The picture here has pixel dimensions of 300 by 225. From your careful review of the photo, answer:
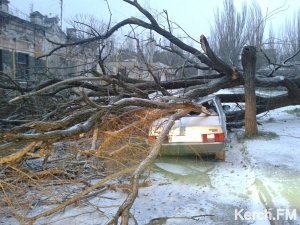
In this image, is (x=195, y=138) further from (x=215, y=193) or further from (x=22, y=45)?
(x=22, y=45)

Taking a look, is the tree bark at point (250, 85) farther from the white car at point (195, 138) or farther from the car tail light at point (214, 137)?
the car tail light at point (214, 137)

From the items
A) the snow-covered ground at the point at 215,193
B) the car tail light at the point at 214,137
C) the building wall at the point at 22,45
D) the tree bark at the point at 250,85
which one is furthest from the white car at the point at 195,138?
the building wall at the point at 22,45

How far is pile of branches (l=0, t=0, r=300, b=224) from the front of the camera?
4.52 metres

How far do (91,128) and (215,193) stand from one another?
7.19ft

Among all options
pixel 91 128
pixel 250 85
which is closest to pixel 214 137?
pixel 91 128

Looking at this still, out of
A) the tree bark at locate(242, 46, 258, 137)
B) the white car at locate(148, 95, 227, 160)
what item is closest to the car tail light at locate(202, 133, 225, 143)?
the white car at locate(148, 95, 227, 160)

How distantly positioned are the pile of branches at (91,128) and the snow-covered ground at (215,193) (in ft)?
1.12

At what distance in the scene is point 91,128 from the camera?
18.3ft

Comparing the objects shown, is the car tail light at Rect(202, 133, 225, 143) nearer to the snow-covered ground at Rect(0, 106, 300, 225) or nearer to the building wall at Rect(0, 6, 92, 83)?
the snow-covered ground at Rect(0, 106, 300, 225)

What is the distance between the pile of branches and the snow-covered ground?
342 millimetres

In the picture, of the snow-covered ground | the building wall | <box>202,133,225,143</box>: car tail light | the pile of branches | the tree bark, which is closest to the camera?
the pile of branches

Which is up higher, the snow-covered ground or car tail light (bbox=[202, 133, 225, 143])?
car tail light (bbox=[202, 133, 225, 143])

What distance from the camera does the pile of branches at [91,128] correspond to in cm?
452

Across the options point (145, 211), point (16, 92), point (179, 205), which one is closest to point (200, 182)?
point (179, 205)
